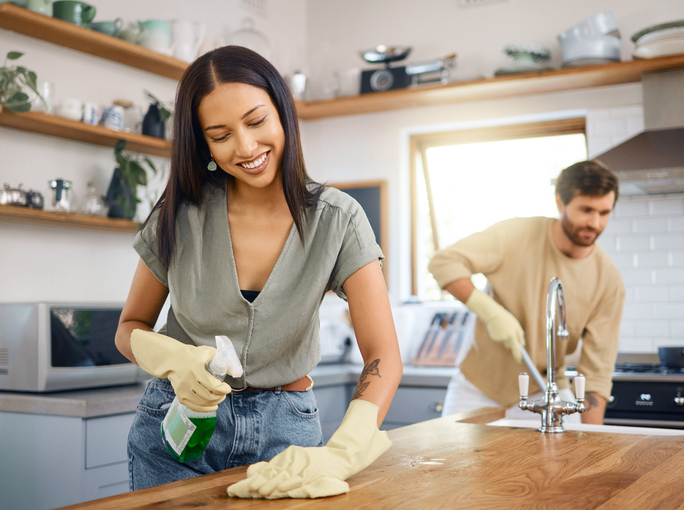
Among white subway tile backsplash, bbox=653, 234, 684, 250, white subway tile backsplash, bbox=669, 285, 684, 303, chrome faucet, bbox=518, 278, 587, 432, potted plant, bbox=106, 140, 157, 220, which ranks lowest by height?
chrome faucet, bbox=518, 278, 587, 432

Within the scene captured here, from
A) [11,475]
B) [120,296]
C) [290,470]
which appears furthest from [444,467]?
A: [120,296]

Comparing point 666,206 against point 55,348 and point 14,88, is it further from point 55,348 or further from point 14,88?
point 14,88

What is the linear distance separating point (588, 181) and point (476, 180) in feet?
6.66

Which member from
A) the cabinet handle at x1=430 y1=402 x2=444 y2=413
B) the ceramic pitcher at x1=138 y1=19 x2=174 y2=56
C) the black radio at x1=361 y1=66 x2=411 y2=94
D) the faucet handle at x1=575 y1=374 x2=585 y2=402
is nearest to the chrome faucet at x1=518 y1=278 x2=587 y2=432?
the faucet handle at x1=575 y1=374 x2=585 y2=402

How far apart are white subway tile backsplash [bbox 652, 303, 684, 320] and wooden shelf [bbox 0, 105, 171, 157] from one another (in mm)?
2513

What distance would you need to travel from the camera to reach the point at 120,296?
334 cm

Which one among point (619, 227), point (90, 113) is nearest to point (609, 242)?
point (619, 227)

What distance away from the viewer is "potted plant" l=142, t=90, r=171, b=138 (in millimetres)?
3256

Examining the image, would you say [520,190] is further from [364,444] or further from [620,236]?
[364,444]

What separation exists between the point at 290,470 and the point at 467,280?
159 cm

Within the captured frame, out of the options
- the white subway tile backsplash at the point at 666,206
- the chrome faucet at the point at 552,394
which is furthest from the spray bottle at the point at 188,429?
the white subway tile backsplash at the point at 666,206

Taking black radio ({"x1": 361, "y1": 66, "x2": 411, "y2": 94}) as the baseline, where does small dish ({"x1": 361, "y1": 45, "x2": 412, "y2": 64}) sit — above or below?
above

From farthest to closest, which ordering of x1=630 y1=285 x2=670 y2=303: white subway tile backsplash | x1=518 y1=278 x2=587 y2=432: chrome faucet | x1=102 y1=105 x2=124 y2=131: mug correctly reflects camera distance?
x1=630 y1=285 x2=670 y2=303: white subway tile backsplash
x1=102 y1=105 x2=124 y2=131: mug
x1=518 y1=278 x2=587 y2=432: chrome faucet

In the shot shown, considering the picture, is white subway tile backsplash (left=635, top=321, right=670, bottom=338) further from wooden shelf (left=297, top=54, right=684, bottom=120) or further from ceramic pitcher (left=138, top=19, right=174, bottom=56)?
ceramic pitcher (left=138, top=19, right=174, bottom=56)
